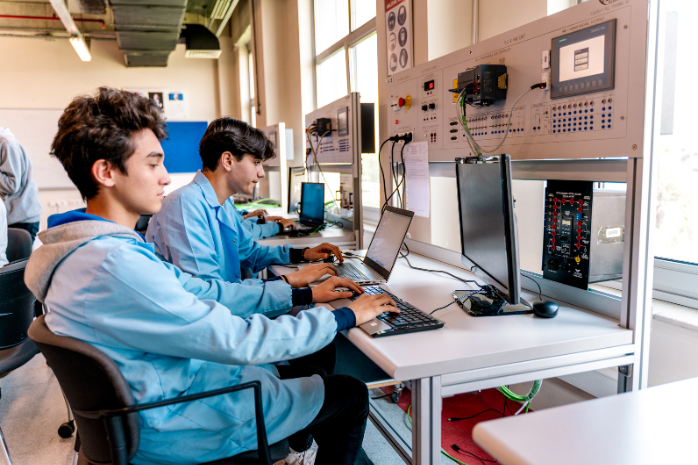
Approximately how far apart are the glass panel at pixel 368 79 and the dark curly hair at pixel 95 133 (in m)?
2.32

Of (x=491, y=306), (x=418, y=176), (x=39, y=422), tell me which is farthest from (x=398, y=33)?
(x=39, y=422)

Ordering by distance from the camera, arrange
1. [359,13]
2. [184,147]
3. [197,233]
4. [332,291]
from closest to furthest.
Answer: [332,291], [197,233], [359,13], [184,147]

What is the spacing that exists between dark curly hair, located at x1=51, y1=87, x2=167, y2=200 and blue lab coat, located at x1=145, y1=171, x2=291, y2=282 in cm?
64

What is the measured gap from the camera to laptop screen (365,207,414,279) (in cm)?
171

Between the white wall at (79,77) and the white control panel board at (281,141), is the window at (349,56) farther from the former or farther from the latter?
the white wall at (79,77)

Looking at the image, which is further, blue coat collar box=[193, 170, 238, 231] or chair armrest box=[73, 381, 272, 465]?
blue coat collar box=[193, 170, 238, 231]

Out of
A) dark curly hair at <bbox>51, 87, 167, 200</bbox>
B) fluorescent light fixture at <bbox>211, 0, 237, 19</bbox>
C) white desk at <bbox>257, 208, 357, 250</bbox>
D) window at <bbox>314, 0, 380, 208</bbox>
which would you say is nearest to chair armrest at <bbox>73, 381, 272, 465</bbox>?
dark curly hair at <bbox>51, 87, 167, 200</bbox>

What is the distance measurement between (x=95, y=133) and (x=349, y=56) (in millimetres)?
3404

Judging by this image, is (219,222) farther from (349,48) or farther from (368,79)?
(349,48)

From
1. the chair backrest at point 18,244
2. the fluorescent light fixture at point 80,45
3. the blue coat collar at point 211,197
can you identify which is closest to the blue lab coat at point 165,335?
the blue coat collar at point 211,197

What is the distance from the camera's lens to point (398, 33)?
280cm

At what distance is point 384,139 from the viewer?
241cm

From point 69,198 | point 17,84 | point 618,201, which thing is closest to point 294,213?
point 618,201

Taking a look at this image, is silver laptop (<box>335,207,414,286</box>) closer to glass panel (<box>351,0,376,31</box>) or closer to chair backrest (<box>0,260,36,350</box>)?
chair backrest (<box>0,260,36,350</box>)
